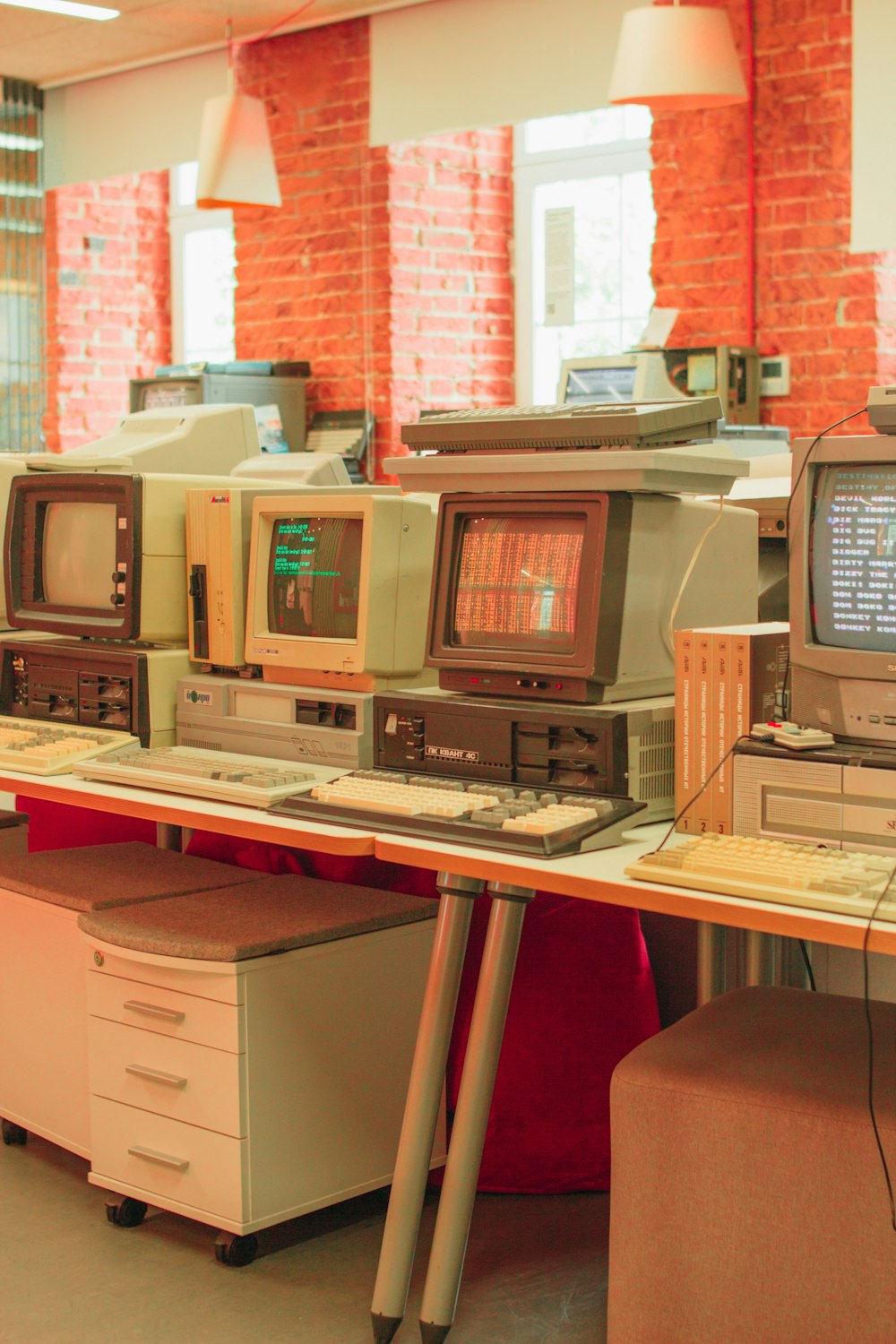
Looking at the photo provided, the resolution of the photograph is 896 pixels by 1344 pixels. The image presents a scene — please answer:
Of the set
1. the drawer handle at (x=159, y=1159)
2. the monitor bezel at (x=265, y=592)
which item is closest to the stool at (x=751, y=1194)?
the drawer handle at (x=159, y=1159)

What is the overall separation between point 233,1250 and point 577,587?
1.10m

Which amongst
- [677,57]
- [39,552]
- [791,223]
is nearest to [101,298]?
[791,223]

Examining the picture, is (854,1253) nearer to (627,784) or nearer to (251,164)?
(627,784)

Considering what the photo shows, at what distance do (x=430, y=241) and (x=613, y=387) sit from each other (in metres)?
1.69

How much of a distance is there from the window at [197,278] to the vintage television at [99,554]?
14.0ft

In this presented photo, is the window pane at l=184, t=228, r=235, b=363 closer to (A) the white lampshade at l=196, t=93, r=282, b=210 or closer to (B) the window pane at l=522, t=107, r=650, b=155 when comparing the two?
(B) the window pane at l=522, t=107, r=650, b=155

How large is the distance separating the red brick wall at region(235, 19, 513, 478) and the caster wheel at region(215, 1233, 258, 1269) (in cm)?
391

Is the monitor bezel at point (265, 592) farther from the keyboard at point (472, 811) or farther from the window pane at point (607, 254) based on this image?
the window pane at point (607, 254)

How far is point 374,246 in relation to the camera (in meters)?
5.90

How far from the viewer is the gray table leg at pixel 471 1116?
6.66 ft

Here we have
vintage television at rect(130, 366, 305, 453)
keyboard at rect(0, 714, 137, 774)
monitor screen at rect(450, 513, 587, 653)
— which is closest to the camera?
monitor screen at rect(450, 513, 587, 653)

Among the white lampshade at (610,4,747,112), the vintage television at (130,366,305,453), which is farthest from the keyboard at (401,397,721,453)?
the vintage television at (130,366,305,453)

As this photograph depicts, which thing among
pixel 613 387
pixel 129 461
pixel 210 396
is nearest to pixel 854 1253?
pixel 129 461

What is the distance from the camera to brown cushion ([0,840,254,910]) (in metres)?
2.59
